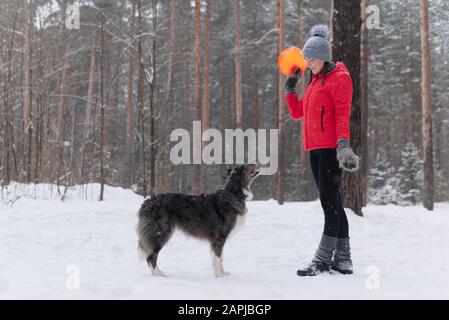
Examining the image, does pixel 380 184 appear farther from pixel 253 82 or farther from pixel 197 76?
pixel 197 76

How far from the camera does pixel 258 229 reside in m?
6.73

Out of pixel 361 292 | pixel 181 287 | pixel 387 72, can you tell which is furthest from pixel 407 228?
pixel 387 72

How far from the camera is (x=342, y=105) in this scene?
4188 mm

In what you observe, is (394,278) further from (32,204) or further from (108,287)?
(32,204)

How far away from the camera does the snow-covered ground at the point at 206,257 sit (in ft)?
11.9

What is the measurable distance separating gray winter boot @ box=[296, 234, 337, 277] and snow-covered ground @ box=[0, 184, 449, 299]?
4.6 inches

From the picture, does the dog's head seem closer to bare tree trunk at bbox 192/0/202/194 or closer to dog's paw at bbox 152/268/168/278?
dog's paw at bbox 152/268/168/278

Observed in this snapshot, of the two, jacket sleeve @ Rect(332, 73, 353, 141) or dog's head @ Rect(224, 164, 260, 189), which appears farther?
dog's head @ Rect(224, 164, 260, 189)

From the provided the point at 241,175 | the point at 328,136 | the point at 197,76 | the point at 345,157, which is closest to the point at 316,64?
the point at 328,136

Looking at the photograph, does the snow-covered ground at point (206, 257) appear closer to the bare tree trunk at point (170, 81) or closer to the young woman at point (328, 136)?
the young woman at point (328, 136)

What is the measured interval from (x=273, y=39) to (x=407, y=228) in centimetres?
2266

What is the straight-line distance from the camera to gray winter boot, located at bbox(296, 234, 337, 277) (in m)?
4.34

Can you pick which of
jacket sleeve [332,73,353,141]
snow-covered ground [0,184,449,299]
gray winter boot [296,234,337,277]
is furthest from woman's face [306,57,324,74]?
snow-covered ground [0,184,449,299]

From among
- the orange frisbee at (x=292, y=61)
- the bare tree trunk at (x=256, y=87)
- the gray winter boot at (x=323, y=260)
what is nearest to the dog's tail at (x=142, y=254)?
the gray winter boot at (x=323, y=260)
